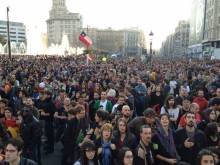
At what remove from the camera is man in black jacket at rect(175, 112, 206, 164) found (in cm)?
620

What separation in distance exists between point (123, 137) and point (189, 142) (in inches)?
42.9

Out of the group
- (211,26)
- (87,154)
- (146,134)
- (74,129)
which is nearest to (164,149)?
(146,134)

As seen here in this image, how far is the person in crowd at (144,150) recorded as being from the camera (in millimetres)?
5492

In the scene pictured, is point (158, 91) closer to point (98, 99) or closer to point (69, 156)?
point (98, 99)

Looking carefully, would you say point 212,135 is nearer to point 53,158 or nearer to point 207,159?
point 207,159

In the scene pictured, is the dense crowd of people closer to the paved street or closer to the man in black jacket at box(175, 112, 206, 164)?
the man in black jacket at box(175, 112, 206, 164)

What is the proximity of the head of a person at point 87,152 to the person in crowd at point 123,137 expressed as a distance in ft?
2.46

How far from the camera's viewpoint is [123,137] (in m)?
6.19

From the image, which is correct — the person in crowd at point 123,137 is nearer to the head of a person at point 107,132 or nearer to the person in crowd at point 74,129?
the head of a person at point 107,132

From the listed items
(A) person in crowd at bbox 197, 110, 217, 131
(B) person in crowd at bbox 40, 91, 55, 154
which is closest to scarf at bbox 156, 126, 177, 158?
(A) person in crowd at bbox 197, 110, 217, 131

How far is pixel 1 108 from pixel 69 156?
6.43 feet

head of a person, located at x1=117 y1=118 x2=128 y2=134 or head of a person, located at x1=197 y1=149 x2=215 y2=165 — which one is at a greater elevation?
head of a person, located at x1=117 y1=118 x2=128 y2=134

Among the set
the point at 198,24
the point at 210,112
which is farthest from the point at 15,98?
the point at 198,24

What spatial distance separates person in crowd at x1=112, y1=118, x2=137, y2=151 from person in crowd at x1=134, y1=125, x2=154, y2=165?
1.12ft
